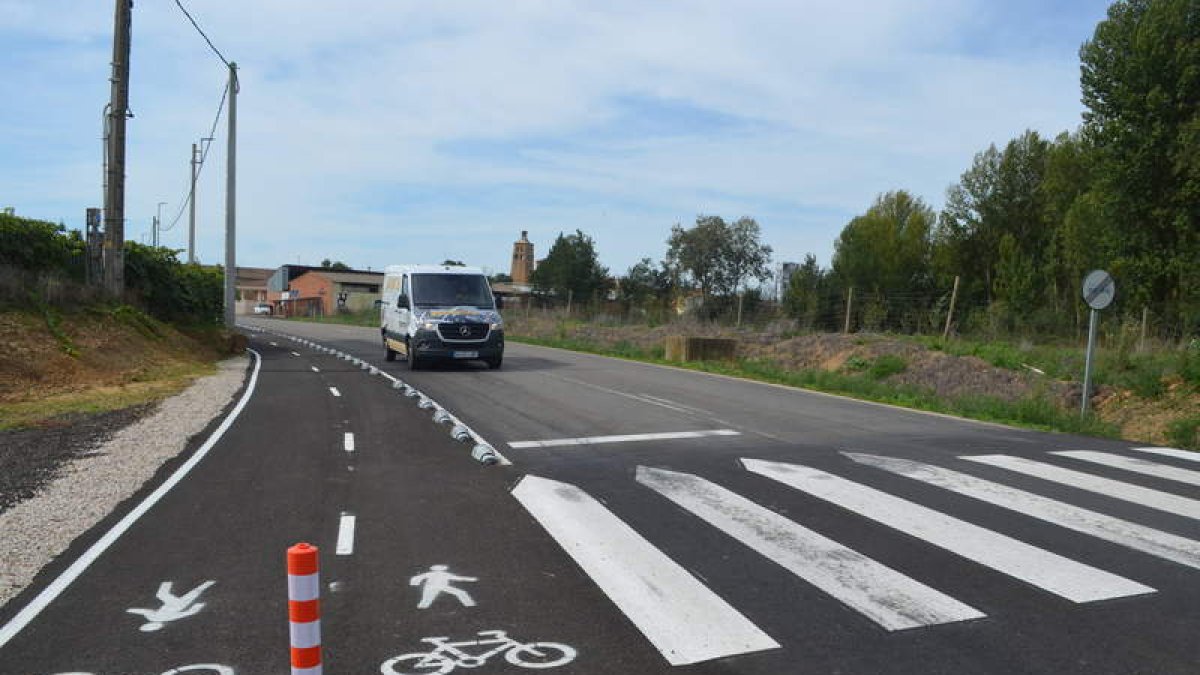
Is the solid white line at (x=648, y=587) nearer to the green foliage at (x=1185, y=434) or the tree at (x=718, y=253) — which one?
the green foliage at (x=1185, y=434)

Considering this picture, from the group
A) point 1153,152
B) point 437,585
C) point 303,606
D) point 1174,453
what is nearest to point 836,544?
point 437,585

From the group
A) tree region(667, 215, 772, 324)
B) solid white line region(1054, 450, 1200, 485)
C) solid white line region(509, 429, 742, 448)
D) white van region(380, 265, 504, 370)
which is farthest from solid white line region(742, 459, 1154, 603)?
tree region(667, 215, 772, 324)

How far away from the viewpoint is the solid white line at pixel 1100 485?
7180 millimetres

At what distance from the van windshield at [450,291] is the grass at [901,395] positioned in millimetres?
5980

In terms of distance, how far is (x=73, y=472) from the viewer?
861 cm

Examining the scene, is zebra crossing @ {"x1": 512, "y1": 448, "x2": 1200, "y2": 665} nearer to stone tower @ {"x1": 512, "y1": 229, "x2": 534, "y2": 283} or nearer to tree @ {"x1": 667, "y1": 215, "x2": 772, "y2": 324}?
tree @ {"x1": 667, "y1": 215, "x2": 772, "y2": 324}

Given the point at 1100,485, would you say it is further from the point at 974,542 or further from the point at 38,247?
the point at 38,247

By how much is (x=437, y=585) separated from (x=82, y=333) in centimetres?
1772

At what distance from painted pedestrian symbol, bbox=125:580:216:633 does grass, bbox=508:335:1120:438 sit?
11549 mm

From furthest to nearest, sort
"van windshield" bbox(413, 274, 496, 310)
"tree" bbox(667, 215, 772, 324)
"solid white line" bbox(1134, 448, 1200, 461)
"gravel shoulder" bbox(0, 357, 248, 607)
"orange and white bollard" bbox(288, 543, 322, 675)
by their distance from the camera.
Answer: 1. "tree" bbox(667, 215, 772, 324)
2. "van windshield" bbox(413, 274, 496, 310)
3. "solid white line" bbox(1134, 448, 1200, 461)
4. "gravel shoulder" bbox(0, 357, 248, 607)
5. "orange and white bollard" bbox(288, 543, 322, 675)

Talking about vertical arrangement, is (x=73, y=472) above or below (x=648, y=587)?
below

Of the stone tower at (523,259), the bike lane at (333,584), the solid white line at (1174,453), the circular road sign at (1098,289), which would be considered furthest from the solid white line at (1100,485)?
the stone tower at (523,259)

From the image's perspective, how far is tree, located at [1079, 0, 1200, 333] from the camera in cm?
3306

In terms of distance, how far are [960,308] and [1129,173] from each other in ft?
46.0
